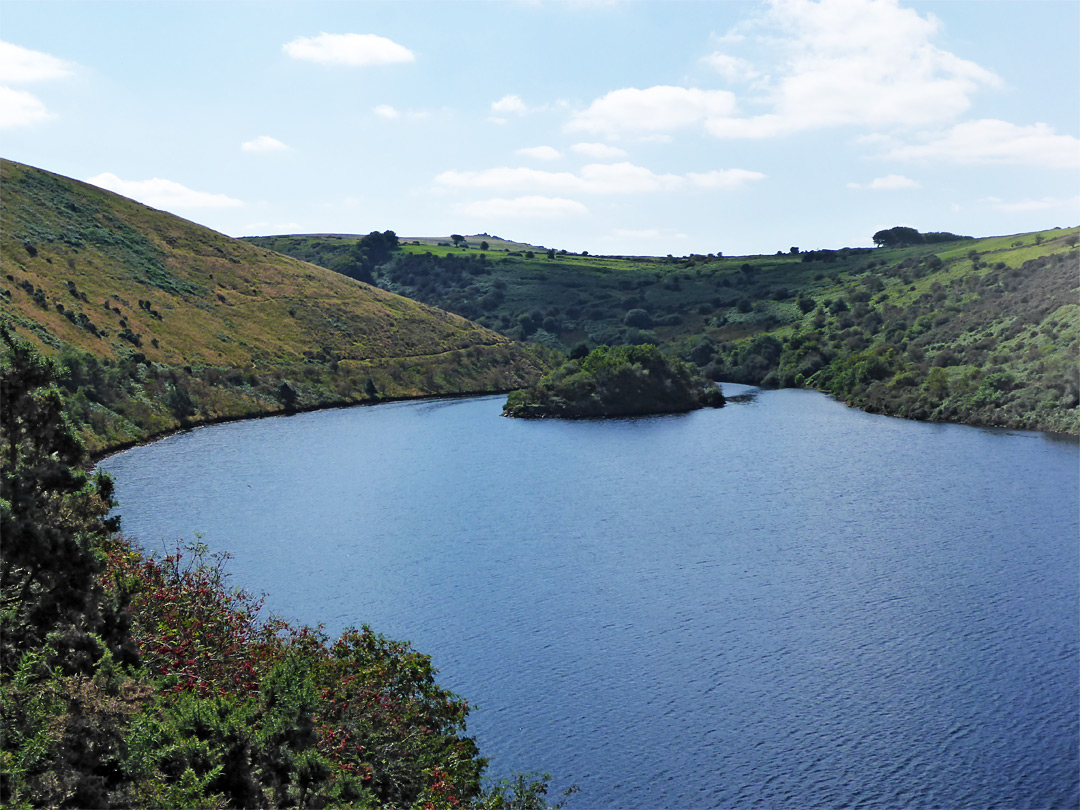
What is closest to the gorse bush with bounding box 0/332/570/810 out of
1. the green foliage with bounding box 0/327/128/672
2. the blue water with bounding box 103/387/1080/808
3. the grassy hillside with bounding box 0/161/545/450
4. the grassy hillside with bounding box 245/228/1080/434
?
the green foliage with bounding box 0/327/128/672

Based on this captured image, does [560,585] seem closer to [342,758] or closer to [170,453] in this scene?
[342,758]

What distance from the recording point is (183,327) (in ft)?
487

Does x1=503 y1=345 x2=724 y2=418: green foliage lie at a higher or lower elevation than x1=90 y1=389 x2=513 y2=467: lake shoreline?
higher

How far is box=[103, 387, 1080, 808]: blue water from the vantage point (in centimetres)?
3559

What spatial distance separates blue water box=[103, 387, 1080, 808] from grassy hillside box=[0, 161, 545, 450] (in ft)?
65.7

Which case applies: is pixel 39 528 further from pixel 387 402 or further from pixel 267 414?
pixel 387 402

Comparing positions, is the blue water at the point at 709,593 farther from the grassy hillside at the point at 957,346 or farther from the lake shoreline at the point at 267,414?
the grassy hillside at the point at 957,346

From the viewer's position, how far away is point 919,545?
62.5 m

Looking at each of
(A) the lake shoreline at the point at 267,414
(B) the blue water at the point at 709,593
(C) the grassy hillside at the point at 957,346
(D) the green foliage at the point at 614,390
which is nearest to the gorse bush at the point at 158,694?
(B) the blue water at the point at 709,593

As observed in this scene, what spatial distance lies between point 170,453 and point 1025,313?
119 m

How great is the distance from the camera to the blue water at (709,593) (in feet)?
117

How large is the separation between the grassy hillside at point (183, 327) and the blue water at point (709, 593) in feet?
65.7

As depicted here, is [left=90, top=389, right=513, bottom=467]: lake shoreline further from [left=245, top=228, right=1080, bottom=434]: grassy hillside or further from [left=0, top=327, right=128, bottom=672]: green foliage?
[left=245, top=228, right=1080, bottom=434]: grassy hillside

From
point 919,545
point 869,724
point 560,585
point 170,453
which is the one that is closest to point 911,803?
point 869,724
